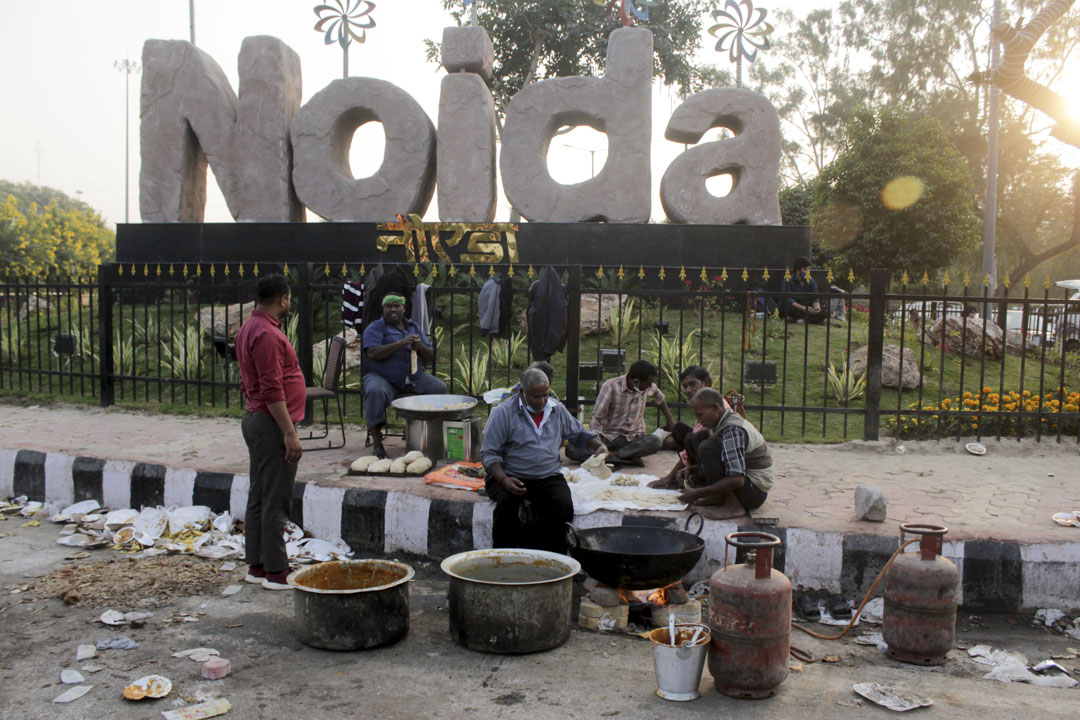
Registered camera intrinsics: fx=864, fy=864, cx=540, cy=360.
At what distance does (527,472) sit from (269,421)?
1.48 m

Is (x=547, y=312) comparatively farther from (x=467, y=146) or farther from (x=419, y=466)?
(x=467, y=146)

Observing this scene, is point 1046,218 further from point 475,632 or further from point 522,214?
point 475,632

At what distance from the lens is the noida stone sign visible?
1350 cm

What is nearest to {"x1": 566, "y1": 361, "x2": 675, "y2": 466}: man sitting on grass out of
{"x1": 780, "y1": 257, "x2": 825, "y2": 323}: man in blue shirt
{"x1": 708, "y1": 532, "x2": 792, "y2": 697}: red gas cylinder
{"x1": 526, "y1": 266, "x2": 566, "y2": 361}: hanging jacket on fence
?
{"x1": 526, "y1": 266, "x2": 566, "y2": 361}: hanging jacket on fence

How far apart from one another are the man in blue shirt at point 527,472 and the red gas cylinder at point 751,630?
155cm

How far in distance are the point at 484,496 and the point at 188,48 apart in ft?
41.0

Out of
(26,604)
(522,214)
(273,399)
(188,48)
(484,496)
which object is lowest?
(26,604)

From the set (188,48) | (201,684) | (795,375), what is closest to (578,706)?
(201,684)

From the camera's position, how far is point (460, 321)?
1265 centimetres

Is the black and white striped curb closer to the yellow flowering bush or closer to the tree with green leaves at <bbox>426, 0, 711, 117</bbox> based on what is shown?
the yellow flowering bush

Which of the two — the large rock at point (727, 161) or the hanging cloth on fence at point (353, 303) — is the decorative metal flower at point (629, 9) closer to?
the large rock at point (727, 161)

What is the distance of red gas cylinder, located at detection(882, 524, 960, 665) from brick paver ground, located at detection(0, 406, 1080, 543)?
914mm

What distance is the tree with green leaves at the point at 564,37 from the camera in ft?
87.4

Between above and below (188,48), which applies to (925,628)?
below
